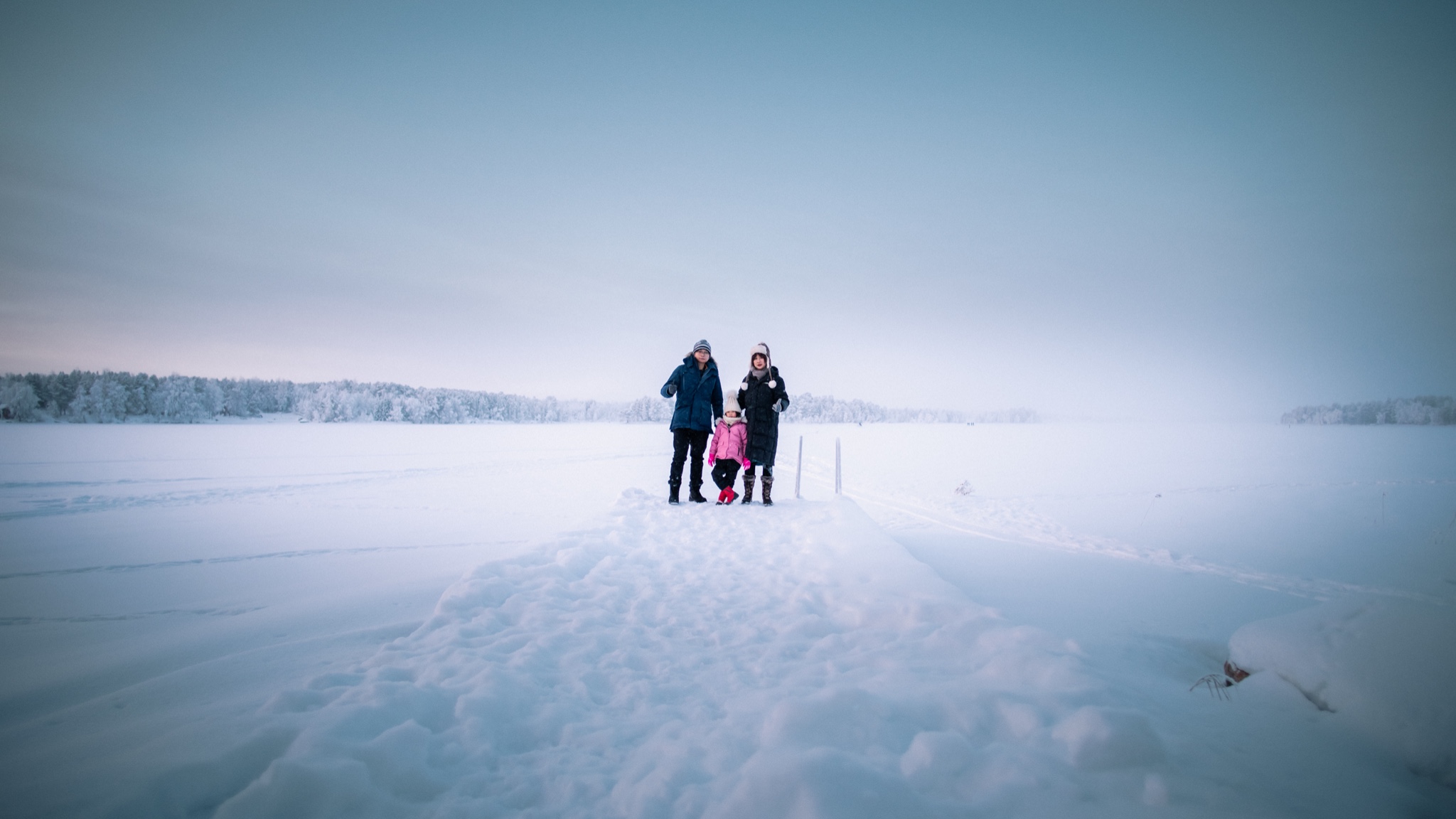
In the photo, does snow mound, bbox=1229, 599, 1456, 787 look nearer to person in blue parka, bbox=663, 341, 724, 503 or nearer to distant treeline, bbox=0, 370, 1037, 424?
person in blue parka, bbox=663, 341, 724, 503

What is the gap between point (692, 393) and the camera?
305 inches

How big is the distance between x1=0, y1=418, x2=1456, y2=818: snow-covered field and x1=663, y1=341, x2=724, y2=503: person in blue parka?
0.76m

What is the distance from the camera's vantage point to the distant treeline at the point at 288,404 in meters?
49.9

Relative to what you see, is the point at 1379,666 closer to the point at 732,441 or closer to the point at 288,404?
the point at 732,441

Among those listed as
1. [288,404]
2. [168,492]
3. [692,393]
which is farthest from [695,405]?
[288,404]

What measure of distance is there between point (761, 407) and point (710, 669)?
538 centimetres

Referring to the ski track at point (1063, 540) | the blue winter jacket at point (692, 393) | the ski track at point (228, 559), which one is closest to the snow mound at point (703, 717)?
the ski track at point (228, 559)

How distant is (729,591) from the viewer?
4.11 m

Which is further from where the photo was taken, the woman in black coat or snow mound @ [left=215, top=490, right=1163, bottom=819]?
the woman in black coat

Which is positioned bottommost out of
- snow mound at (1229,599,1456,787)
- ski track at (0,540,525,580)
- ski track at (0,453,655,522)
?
ski track at (0,453,655,522)

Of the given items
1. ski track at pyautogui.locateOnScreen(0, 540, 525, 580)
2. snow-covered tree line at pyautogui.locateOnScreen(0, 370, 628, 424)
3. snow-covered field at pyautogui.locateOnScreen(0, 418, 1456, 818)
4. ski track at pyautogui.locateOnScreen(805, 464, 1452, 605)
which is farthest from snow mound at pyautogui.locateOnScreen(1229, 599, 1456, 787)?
snow-covered tree line at pyautogui.locateOnScreen(0, 370, 628, 424)

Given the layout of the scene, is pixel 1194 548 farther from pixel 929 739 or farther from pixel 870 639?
pixel 929 739

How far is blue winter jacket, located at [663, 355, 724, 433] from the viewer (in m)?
7.68

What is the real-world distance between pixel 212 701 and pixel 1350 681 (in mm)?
5363
